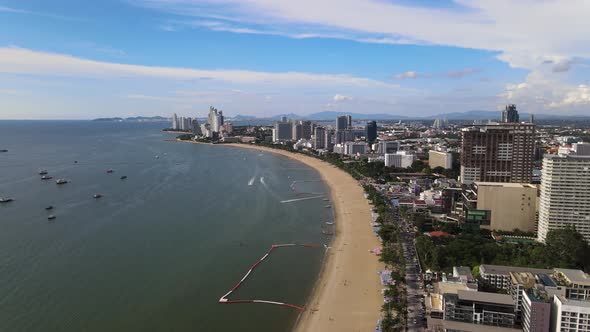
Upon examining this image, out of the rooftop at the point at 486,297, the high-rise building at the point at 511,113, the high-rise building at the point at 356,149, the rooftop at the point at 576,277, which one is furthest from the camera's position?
the high-rise building at the point at 356,149

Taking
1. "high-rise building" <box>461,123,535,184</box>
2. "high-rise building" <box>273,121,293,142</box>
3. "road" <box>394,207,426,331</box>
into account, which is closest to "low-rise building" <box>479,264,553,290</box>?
"road" <box>394,207,426,331</box>

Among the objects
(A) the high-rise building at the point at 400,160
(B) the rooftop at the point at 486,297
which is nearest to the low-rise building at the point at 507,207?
(B) the rooftop at the point at 486,297

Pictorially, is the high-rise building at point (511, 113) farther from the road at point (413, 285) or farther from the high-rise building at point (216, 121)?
the high-rise building at point (216, 121)

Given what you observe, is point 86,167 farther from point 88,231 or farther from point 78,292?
point 78,292

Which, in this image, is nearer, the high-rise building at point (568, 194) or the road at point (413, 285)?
the road at point (413, 285)

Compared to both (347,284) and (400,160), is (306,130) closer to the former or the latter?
(400,160)

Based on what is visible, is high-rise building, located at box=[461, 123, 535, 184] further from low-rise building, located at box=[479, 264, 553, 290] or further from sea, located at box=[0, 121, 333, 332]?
low-rise building, located at box=[479, 264, 553, 290]

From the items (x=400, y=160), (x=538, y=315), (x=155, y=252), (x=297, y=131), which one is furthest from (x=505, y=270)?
(x=297, y=131)
